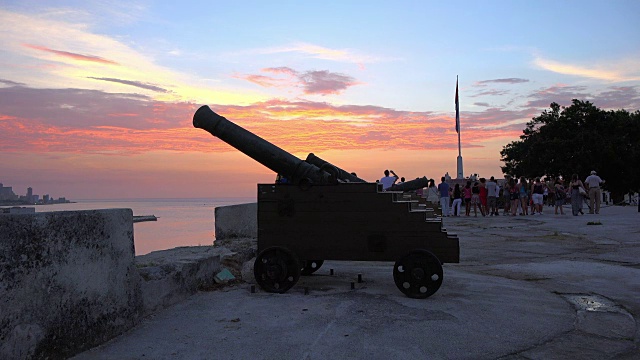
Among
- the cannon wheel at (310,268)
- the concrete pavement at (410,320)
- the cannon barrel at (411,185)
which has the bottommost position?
the concrete pavement at (410,320)

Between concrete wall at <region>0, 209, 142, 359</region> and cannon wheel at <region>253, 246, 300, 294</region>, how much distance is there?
1.49m

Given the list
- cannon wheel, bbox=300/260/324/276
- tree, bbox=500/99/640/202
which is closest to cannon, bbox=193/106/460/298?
cannon wheel, bbox=300/260/324/276

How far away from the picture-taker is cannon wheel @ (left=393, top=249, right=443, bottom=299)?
478 centimetres

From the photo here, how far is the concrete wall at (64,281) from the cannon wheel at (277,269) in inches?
58.8

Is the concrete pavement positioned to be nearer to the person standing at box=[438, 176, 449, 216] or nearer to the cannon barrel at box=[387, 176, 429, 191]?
the cannon barrel at box=[387, 176, 429, 191]

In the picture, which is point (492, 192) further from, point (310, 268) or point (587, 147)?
point (587, 147)

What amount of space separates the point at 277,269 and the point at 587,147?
39.1 m

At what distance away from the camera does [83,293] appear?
334 centimetres

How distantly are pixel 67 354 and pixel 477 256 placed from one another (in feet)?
21.2

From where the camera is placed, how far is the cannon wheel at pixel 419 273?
4781 millimetres

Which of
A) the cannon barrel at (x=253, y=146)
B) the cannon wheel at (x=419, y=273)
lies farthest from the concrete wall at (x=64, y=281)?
the cannon wheel at (x=419, y=273)

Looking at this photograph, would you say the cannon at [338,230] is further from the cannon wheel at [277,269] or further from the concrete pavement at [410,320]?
the concrete pavement at [410,320]

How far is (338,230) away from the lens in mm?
5184

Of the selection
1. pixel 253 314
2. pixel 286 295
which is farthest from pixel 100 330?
pixel 286 295
